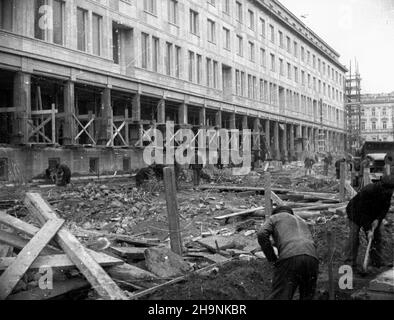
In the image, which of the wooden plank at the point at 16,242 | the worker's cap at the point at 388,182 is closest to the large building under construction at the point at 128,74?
the wooden plank at the point at 16,242

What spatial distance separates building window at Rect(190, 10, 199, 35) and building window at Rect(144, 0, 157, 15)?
4793 millimetres

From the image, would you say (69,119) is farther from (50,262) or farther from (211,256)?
(50,262)

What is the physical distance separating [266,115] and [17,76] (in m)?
30.2

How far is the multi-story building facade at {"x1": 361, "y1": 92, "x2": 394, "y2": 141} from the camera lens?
3388 cm

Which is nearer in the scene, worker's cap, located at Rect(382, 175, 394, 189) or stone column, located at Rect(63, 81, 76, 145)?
worker's cap, located at Rect(382, 175, 394, 189)

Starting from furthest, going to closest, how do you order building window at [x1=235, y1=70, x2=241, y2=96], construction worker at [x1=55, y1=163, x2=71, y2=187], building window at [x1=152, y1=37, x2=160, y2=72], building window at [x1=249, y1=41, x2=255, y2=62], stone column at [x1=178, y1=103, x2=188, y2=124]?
building window at [x1=249, y1=41, x2=255, y2=62]
building window at [x1=235, y1=70, x2=241, y2=96]
stone column at [x1=178, y1=103, x2=188, y2=124]
building window at [x1=152, y1=37, x2=160, y2=72]
construction worker at [x1=55, y1=163, x2=71, y2=187]

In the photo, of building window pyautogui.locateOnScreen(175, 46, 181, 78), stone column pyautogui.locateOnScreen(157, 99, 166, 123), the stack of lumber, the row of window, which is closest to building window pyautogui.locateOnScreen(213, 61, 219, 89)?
the row of window

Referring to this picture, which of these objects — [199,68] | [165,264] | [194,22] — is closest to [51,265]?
[165,264]

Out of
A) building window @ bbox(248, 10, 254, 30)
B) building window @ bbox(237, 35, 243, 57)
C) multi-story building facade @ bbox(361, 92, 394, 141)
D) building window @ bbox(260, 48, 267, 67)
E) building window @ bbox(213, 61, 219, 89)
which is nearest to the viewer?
multi-story building facade @ bbox(361, 92, 394, 141)

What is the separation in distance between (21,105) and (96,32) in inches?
279

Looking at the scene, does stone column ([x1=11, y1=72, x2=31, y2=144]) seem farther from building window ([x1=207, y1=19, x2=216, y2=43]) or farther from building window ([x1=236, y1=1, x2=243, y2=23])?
building window ([x1=236, y1=1, x2=243, y2=23])

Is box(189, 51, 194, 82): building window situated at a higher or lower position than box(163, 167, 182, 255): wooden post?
higher

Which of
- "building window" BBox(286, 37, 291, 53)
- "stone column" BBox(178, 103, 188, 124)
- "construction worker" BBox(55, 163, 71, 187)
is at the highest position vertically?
"building window" BBox(286, 37, 291, 53)
